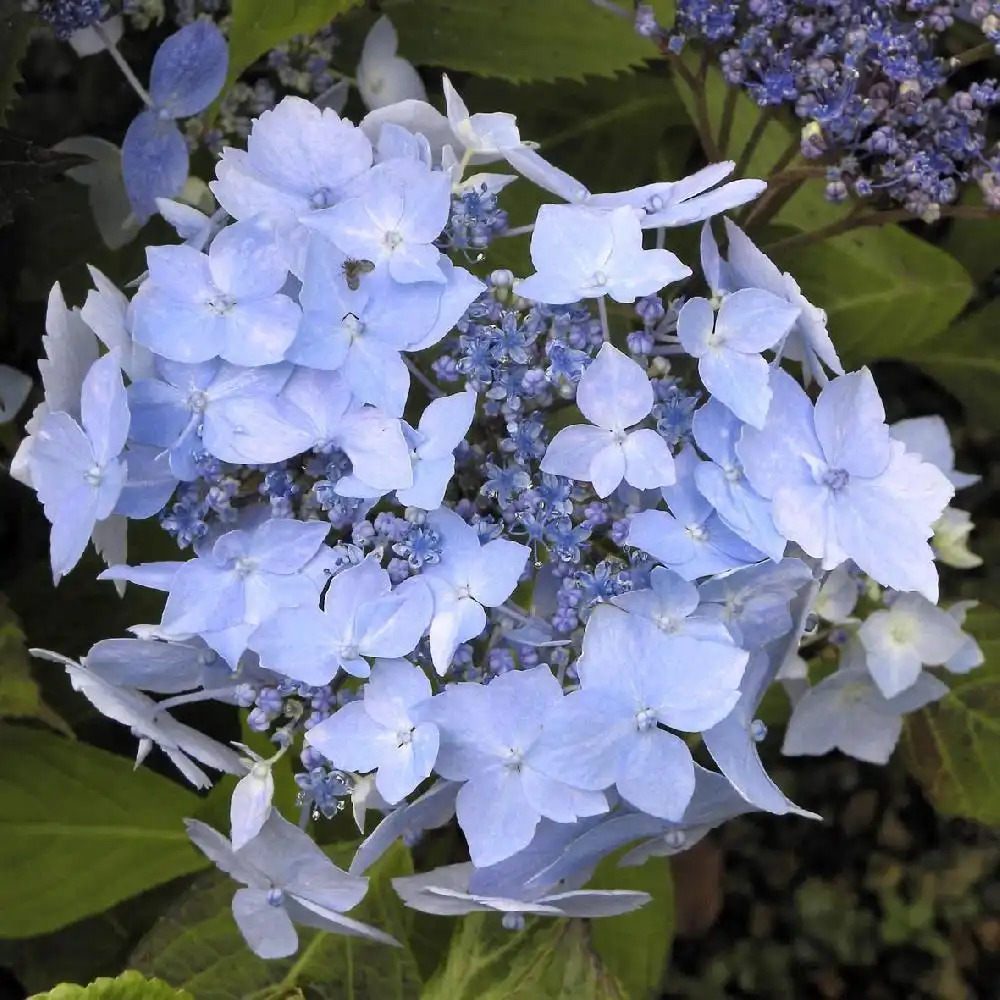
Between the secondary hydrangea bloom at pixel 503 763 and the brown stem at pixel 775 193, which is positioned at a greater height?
the brown stem at pixel 775 193

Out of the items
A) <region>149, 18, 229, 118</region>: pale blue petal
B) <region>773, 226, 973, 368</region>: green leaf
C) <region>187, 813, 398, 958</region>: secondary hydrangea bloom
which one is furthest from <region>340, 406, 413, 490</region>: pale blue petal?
<region>773, 226, 973, 368</region>: green leaf

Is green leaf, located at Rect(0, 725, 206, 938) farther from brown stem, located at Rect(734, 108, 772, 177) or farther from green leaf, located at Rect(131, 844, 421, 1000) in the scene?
brown stem, located at Rect(734, 108, 772, 177)

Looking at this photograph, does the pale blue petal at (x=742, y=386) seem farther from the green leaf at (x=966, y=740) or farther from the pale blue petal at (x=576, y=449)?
the green leaf at (x=966, y=740)

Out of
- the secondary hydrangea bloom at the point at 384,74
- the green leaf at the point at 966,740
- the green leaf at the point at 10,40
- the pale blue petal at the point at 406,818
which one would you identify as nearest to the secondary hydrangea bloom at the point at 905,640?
the green leaf at the point at 966,740

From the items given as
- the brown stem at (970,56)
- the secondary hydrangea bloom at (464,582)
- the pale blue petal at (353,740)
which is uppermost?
the brown stem at (970,56)

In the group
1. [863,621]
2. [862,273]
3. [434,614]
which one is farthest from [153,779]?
[862,273]
